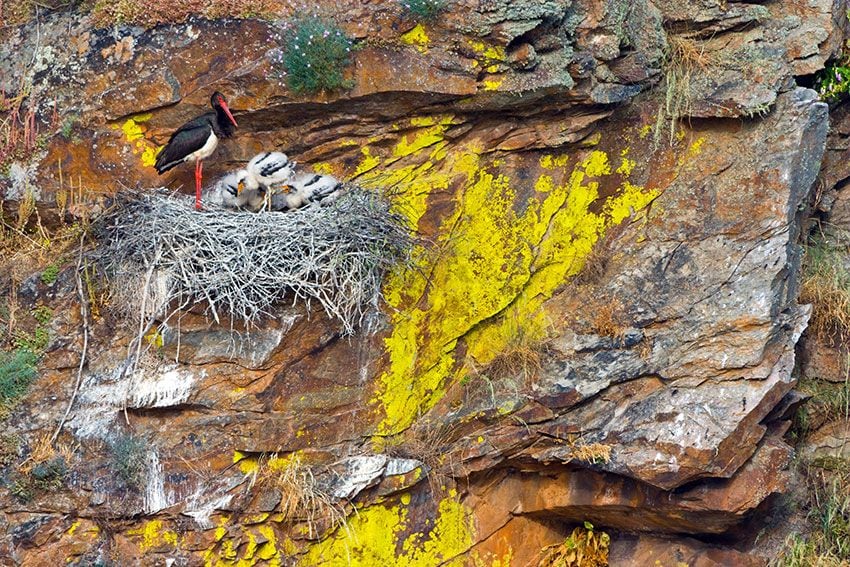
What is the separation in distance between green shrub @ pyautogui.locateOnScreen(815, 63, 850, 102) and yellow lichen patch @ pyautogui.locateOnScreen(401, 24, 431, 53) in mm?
3523

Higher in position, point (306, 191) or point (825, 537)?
point (306, 191)

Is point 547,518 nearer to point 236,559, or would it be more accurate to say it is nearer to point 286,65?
point 236,559

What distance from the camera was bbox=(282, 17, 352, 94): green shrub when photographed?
27.9ft

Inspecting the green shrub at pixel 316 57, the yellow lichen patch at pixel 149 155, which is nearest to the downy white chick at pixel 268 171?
the green shrub at pixel 316 57

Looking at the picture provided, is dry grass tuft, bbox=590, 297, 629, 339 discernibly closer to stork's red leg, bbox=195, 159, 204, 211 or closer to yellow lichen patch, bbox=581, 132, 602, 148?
yellow lichen patch, bbox=581, 132, 602, 148

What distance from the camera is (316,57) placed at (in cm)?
847

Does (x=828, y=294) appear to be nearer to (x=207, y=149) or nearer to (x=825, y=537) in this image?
(x=825, y=537)

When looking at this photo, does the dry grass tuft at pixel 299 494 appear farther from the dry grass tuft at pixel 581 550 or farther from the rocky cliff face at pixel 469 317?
the dry grass tuft at pixel 581 550

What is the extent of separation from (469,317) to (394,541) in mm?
1713

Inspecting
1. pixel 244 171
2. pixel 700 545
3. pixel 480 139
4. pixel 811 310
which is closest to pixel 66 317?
pixel 244 171

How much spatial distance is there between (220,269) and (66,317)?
1148 millimetres

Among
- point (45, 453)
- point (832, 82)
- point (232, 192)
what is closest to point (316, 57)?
point (232, 192)

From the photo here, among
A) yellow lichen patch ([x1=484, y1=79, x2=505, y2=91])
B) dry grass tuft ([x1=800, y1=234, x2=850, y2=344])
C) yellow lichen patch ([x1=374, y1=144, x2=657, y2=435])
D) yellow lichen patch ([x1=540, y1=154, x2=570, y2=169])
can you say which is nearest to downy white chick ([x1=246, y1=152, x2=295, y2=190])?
yellow lichen patch ([x1=374, y1=144, x2=657, y2=435])

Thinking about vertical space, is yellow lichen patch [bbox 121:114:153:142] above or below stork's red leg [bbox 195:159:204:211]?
above
